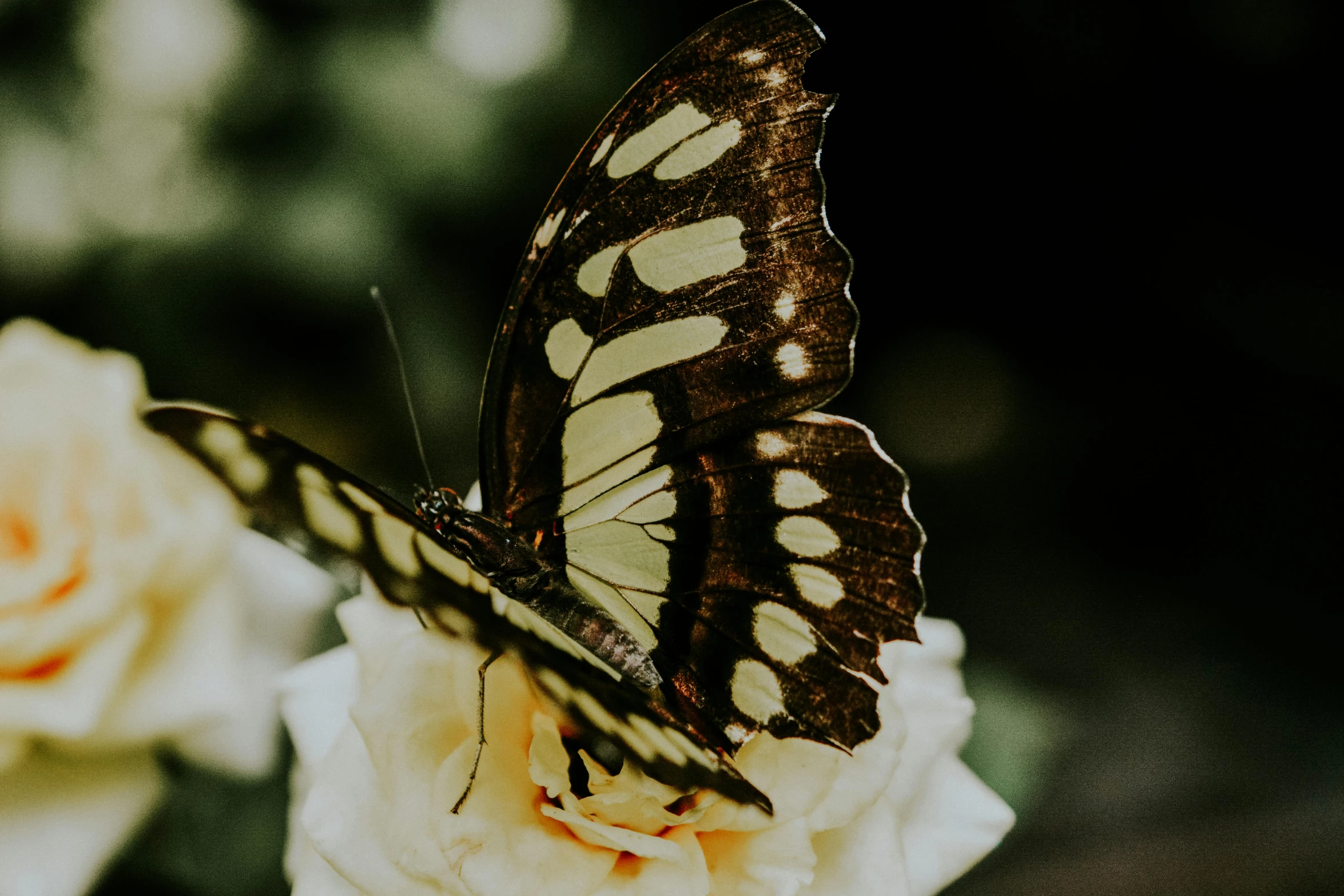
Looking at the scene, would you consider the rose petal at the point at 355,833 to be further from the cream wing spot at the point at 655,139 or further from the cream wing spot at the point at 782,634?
the cream wing spot at the point at 655,139

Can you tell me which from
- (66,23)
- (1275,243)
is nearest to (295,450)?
(66,23)

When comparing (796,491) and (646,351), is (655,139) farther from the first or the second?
(796,491)

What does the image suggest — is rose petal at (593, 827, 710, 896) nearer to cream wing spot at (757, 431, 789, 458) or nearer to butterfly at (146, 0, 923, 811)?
butterfly at (146, 0, 923, 811)

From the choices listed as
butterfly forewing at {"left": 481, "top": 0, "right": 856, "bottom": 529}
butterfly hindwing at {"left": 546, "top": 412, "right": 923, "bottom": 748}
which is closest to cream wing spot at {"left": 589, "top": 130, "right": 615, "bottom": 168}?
butterfly forewing at {"left": 481, "top": 0, "right": 856, "bottom": 529}

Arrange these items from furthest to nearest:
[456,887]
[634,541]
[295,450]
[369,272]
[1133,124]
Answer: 1. [1133,124]
2. [369,272]
3. [634,541]
4. [456,887]
5. [295,450]

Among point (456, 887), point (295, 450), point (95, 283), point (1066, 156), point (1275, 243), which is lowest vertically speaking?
point (456, 887)

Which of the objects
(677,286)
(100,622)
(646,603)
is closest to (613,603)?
(646,603)

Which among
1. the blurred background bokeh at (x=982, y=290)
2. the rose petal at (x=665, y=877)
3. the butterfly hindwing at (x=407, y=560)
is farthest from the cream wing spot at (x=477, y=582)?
the blurred background bokeh at (x=982, y=290)

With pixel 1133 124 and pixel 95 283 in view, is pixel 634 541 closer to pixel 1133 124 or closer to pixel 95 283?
pixel 95 283
